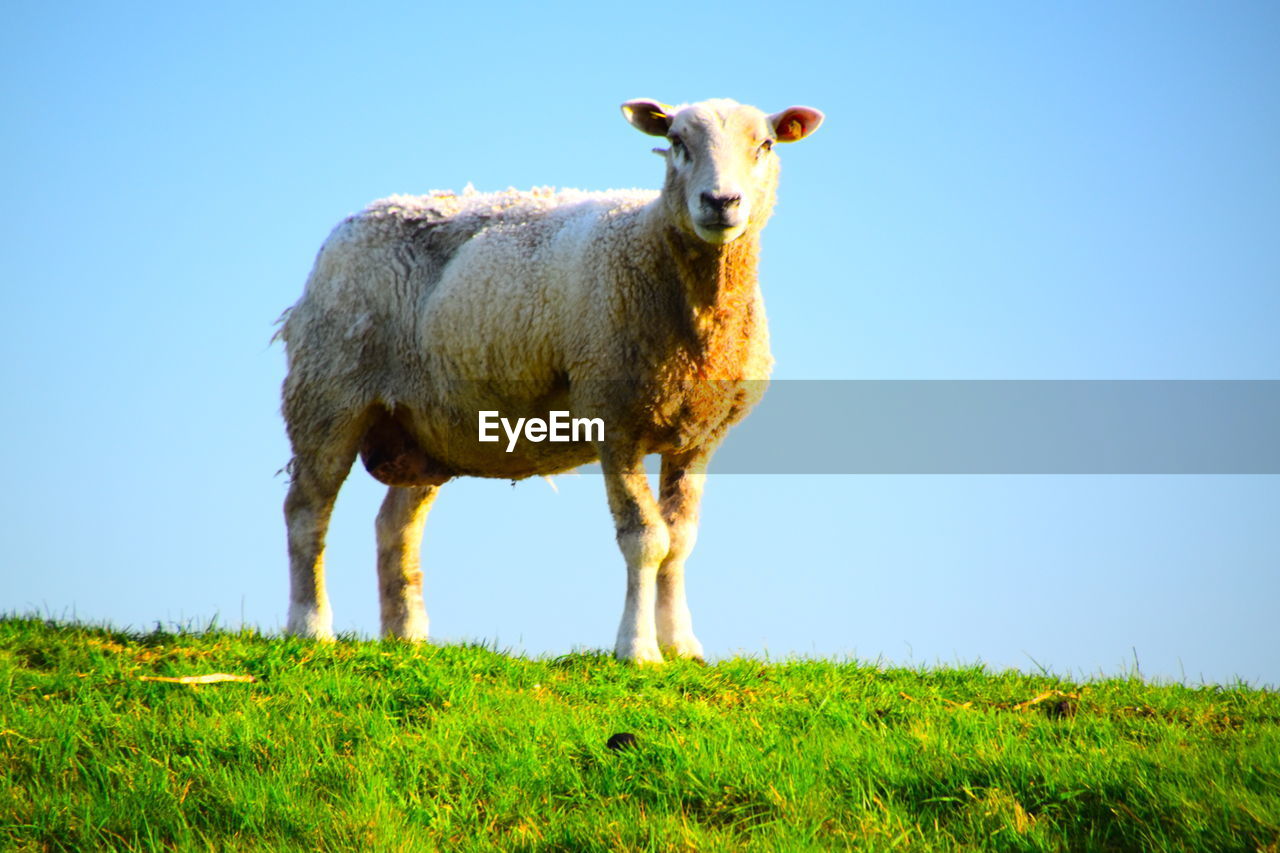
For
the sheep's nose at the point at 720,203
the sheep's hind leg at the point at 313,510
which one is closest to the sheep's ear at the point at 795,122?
the sheep's nose at the point at 720,203

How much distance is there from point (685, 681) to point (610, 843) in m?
2.76

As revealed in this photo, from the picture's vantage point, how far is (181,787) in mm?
5988

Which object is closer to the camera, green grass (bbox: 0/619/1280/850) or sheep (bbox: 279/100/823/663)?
green grass (bbox: 0/619/1280/850)

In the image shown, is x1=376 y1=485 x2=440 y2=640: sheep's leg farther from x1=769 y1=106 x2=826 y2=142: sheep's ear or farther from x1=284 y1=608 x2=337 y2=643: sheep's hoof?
x1=769 y1=106 x2=826 y2=142: sheep's ear

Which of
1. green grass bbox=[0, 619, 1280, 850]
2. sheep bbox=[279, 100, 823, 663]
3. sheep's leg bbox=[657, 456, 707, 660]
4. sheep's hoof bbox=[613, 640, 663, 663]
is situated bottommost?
green grass bbox=[0, 619, 1280, 850]

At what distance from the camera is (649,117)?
8.74m

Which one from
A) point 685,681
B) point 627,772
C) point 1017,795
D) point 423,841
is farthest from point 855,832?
point 685,681

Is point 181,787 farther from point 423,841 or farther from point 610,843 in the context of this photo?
point 610,843

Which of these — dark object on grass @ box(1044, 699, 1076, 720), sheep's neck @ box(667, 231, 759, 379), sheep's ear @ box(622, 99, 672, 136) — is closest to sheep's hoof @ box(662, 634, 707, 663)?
sheep's neck @ box(667, 231, 759, 379)

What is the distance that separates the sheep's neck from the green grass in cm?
206

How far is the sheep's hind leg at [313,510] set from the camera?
32.4ft

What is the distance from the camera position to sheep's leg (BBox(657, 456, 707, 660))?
904cm

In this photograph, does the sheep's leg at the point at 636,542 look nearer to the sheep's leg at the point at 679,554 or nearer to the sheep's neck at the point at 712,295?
the sheep's leg at the point at 679,554

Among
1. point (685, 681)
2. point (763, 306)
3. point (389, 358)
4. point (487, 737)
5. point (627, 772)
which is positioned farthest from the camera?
point (389, 358)
